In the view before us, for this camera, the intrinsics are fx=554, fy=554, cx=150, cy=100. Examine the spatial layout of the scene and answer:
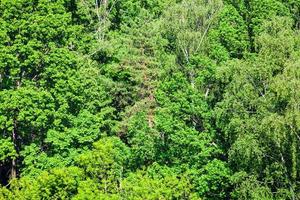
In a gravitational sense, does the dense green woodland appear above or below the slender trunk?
above

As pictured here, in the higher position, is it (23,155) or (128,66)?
(128,66)

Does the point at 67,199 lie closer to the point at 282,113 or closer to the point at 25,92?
the point at 25,92

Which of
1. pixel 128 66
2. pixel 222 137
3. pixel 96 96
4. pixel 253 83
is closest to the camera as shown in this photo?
pixel 253 83

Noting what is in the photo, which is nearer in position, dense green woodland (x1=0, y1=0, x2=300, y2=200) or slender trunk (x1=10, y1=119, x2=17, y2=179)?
dense green woodland (x1=0, y1=0, x2=300, y2=200)

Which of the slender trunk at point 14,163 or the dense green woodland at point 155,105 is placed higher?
the dense green woodland at point 155,105

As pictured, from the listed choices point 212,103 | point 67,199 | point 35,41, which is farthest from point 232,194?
point 35,41

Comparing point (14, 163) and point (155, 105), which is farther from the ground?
point (155, 105)

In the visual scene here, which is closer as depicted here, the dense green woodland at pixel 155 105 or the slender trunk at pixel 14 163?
the dense green woodland at pixel 155 105

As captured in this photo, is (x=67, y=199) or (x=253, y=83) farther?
(x=253, y=83)
